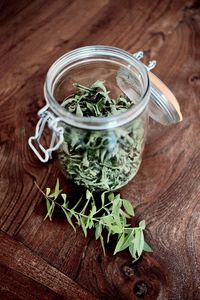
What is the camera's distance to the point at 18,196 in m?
0.71

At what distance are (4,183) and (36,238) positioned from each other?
12 cm

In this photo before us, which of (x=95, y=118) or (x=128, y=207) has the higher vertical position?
(x=95, y=118)

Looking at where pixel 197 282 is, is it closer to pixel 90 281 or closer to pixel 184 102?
pixel 90 281

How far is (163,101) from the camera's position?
2.21 feet

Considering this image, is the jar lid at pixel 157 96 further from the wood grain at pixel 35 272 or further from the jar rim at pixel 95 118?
the wood grain at pixel 35 272

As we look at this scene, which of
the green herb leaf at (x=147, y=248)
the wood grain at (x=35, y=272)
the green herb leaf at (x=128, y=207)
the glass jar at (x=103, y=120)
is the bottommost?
the green herb leaf at (x=147, y=248)

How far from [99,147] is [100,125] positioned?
0.06 m

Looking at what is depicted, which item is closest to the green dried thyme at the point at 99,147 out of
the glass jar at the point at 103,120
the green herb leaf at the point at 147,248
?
the glass jar at the point at 103,120

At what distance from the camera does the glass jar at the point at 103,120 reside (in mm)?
599

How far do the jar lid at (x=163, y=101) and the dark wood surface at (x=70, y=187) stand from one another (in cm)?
10

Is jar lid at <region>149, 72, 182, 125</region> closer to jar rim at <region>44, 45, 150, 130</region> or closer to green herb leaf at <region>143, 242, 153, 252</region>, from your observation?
jar rim at <region>44, 45, 150, 130</region>

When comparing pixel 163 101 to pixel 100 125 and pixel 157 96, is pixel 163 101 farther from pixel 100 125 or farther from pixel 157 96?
pixel 100 125

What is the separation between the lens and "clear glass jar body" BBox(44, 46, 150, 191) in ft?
1.95

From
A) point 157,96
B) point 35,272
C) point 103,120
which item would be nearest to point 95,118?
point 103,120
